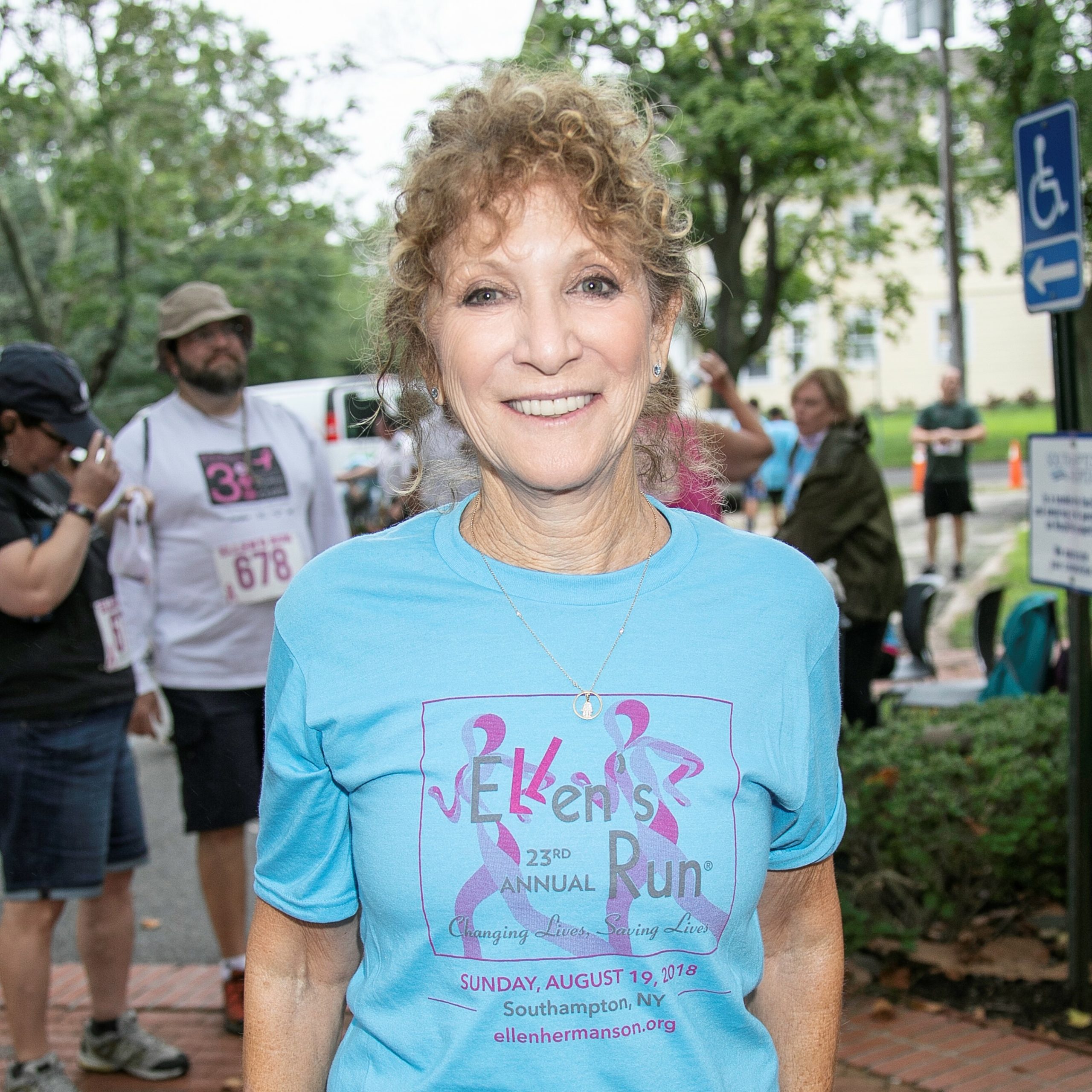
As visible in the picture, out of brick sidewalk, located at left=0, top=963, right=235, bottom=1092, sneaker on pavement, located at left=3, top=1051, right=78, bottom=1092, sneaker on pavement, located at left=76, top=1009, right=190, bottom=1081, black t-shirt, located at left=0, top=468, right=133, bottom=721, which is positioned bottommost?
brick sidewalk, located at left=0, top=963, right=235, bottom=1092

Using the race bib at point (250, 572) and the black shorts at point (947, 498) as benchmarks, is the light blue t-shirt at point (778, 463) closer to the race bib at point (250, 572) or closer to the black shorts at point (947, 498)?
the black shorts at point (947, 498)

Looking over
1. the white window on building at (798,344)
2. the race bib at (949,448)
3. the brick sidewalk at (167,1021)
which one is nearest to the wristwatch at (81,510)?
the brick sidewalk at (167,1021)

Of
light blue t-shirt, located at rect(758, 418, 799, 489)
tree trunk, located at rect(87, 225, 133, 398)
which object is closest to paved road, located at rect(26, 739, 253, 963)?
tree trunk, located at rect(87, 225, 133, 398)

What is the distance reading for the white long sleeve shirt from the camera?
14.8ft

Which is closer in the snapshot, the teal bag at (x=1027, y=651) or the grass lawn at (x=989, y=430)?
the teal bag at (x=1027, y=651)

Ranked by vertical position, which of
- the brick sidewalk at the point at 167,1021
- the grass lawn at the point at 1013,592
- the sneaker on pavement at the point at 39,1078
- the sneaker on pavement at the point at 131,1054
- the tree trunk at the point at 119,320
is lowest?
the brick sidewalk at the point at 167,1021

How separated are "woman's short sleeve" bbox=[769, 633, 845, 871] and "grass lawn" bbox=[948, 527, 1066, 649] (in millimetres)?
7534

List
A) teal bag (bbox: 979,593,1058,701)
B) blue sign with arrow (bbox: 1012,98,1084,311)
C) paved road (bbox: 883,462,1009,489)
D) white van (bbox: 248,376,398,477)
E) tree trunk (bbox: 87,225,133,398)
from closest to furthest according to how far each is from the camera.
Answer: blue sign with arrow (bbox: 1012,98,1084,311), teal bag (bbox: 979,593,1058,701), tree trunk (bbox: 87,225,133,398), white van (bbox: 248,376,398,477), paved road (bbox: 883,462,1009,489)

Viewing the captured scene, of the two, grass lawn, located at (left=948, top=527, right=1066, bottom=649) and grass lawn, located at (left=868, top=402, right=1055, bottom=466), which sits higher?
grass lawn, located at (left=868, top=402, right=1055, bottom=466)

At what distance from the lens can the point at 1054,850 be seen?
4.80 metres

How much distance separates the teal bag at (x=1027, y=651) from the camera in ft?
20.1

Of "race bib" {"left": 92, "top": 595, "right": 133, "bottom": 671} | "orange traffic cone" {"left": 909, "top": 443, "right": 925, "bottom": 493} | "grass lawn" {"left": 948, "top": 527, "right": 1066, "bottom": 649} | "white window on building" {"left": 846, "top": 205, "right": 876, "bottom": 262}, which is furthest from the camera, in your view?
"white window on building" {"left": 846, "top": 205, "right": 876, "bottom": 262}

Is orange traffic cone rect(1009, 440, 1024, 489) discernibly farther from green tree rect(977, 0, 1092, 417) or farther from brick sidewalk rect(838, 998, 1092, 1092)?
brick sidewalk rect(838, 998, 1092, 1092)

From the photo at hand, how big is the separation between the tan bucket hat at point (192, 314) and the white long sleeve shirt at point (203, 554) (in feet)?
0.90
